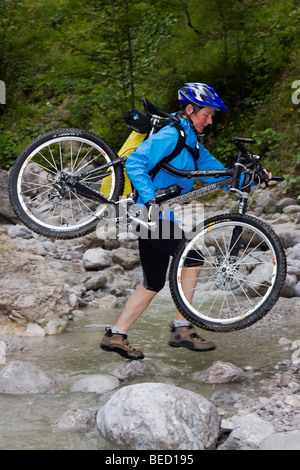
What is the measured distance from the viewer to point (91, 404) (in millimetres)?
4031

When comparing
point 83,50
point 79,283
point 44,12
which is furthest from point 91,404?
point 44,12

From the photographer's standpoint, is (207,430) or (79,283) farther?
(79,283)

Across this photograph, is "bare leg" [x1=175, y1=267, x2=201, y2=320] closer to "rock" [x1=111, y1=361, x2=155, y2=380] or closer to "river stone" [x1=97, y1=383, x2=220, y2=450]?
"rock" [x1=111, y1=361, x2=155, y2=380]

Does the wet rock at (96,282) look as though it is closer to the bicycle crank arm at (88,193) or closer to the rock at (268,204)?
the bicycle crank arm at (88,193)

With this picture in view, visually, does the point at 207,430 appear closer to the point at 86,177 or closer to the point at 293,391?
the point at 293,391

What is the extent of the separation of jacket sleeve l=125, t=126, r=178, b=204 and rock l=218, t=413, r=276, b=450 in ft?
5.42

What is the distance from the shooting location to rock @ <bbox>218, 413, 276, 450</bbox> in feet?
10.7

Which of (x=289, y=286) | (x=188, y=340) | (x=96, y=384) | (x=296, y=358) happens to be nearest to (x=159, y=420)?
(x=96, y=384)

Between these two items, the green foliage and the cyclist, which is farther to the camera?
the green foliage

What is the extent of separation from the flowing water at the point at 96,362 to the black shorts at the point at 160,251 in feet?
2.63

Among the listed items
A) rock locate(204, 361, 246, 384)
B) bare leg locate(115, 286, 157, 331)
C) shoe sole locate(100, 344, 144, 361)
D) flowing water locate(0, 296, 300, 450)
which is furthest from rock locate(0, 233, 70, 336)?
rock locate(204, 361, 246, 384)

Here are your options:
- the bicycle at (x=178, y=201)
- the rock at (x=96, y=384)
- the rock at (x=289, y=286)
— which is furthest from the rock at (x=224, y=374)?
the rock at (x=289, y=286)

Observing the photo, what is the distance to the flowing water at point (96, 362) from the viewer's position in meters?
3.58

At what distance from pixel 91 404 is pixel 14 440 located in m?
0.69
